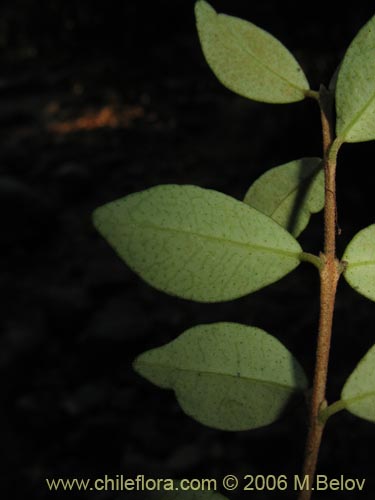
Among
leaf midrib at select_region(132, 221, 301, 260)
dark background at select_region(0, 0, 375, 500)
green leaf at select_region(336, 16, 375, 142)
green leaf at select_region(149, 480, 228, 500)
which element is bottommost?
dark background at select_region(0, 0, 375, 500)

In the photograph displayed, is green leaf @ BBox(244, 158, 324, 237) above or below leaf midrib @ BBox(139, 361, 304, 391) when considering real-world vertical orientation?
above

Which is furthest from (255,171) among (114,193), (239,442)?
(239,442)

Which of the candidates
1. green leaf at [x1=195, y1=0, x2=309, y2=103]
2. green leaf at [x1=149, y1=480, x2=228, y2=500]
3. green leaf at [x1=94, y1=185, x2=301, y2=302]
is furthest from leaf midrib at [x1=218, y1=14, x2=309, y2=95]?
green leaf at [x1=149, y1=480, x2=228, y2=500]

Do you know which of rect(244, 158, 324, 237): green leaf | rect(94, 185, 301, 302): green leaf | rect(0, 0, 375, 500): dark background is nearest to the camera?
rect(94, 185, 301, 302): green leaf

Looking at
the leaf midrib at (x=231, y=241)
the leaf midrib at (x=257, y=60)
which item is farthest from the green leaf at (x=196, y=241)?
the leaf midrib at (x=257, y=60)

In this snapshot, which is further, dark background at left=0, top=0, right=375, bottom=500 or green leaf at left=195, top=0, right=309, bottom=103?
dark background at left=0, top=0, right=375, bottom=500

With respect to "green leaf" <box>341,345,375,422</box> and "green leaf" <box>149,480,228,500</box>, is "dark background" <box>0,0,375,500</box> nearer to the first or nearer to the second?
"green leaf" <box>149,480,228,500</box>

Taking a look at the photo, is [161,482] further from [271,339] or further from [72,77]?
[72,77]
